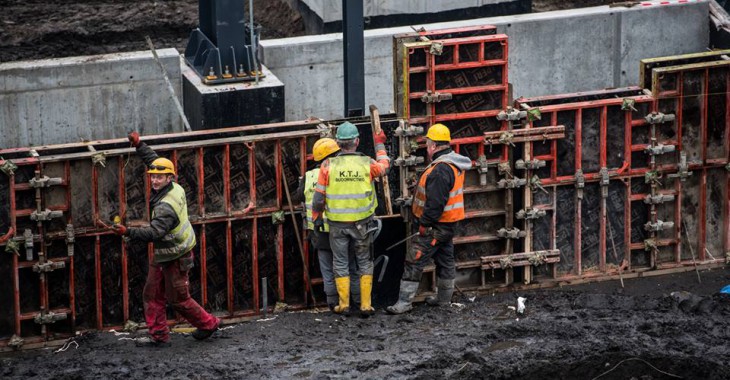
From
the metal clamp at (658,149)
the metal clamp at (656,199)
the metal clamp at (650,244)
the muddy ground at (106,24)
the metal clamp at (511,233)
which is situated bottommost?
the metal clamp at (650,244)

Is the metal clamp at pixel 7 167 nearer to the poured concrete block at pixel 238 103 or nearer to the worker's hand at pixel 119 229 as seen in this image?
the worker's hand at pixel 119 229

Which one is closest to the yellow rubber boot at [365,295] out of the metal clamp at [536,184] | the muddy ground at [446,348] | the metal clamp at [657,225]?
the muddy ground at [446,348]

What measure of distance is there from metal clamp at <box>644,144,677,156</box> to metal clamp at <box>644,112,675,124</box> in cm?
29

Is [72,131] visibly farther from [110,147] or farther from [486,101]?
[486,101]

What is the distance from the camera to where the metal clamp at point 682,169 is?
55.8 feet

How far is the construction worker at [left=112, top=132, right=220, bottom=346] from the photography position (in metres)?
13.9

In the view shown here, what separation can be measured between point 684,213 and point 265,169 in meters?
5.23

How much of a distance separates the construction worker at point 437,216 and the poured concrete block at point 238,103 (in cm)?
368

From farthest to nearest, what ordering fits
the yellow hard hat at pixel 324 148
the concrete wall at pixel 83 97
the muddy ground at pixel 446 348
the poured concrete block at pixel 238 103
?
1. the concrete wall at pixel 83 97
2. the poured concrete block at pixel 238 103
3. the yellow hard hat at pixel 324 148
4. the muddy ground at pixel 446 348

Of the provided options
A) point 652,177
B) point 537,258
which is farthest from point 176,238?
point 652,177

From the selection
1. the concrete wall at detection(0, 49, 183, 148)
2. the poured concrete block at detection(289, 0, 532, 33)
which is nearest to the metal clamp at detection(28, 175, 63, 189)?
the concrete wall at detection(0, 49, 183, 148)

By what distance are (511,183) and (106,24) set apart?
37.8 ft

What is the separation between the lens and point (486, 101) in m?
16.6

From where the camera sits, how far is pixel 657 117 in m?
16.8
